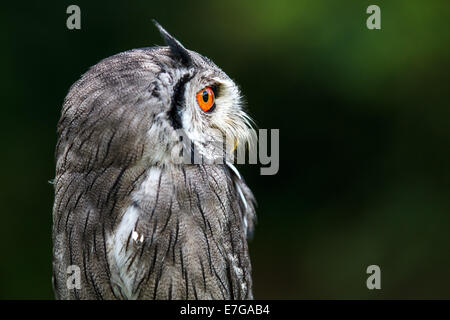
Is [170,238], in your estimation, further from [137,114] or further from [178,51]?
[178,51]

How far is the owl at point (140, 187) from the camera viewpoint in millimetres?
2033

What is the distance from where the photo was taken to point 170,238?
6.80 feet

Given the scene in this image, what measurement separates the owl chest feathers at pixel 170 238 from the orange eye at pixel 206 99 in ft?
0.88

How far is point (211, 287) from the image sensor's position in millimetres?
2174

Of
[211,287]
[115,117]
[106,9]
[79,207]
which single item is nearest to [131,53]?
[115,117]

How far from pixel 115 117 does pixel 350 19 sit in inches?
112

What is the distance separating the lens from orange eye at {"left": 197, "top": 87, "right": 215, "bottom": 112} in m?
2.25

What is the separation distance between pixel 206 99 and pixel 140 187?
484 millimetres

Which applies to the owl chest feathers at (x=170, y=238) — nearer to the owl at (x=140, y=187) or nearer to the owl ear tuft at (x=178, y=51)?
the owl at (x=140, y=187)

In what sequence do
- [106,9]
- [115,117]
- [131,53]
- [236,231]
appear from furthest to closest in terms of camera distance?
[106,9]
[236,231]
[131,53]
[115,117]

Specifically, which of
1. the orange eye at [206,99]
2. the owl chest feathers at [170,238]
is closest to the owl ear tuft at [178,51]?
the orange eye at [206,99]

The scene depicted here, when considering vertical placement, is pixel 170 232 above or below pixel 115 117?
below

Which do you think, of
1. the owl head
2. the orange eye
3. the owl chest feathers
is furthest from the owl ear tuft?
the owl chest feathers

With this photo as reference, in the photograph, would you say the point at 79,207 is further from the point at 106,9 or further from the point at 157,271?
the point at 106,9
